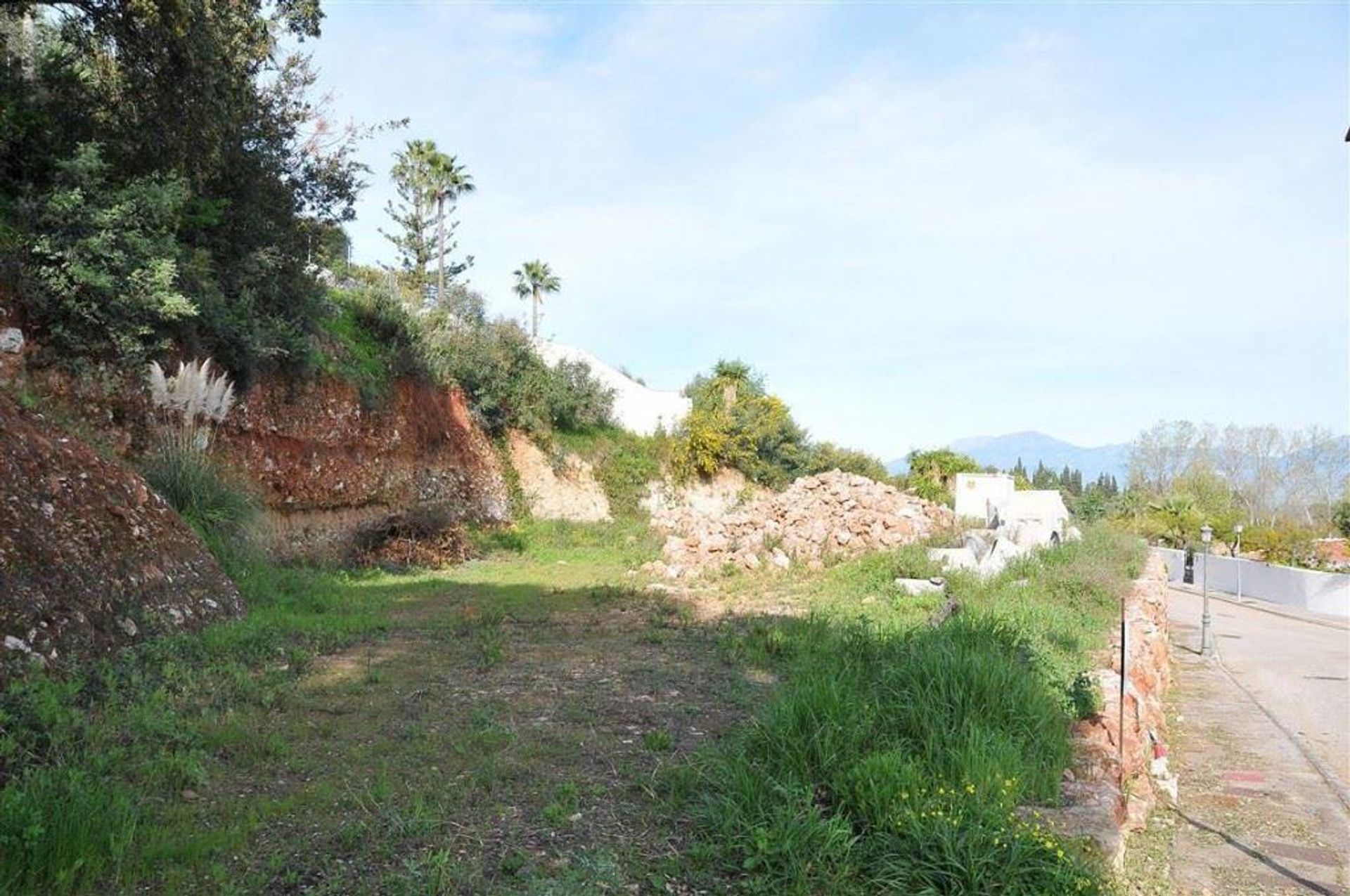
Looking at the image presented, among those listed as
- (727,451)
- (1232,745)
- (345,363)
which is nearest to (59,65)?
(345,363)

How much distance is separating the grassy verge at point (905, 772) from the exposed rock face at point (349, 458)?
8.68 metres

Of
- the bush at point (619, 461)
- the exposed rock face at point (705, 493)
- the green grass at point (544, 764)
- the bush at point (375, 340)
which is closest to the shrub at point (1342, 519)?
the exposed rock face at point (705, 493)

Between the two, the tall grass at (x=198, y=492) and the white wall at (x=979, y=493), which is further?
the white wall at (x=979, y=493)

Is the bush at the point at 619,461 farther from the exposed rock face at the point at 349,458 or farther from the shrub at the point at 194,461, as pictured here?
the shrub at the point at 194,461

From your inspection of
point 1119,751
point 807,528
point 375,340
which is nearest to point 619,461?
point 375,340

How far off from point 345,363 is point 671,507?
397 inches

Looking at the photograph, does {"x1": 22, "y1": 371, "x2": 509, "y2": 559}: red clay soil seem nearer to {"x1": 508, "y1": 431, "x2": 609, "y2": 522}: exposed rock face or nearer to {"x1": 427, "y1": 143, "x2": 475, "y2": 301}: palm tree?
{"x1": 508, "y1": 431, "x2": 609, "y2": 522}: exposed rock face

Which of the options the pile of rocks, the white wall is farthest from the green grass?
the white wall

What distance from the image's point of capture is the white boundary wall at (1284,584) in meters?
20.1

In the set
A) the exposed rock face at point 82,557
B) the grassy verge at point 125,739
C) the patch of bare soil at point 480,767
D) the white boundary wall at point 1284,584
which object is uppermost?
the exposed rock face at point 82,557

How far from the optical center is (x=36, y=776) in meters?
2.92

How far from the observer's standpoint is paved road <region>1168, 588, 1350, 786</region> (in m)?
9.15

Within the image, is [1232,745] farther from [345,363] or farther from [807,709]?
[345,363]

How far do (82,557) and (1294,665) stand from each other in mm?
16829
